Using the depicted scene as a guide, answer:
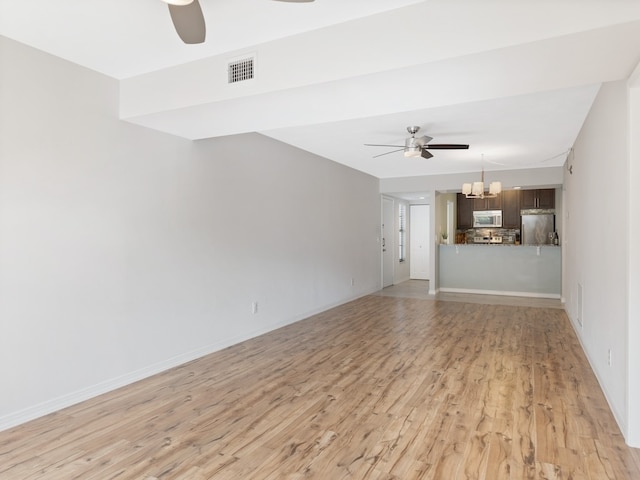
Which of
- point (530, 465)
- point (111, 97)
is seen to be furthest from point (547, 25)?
point (111, 97)

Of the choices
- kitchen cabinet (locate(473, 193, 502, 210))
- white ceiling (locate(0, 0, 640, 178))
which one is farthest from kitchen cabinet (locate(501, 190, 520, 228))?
white ceiling (locate(0, 0, 640, 178))

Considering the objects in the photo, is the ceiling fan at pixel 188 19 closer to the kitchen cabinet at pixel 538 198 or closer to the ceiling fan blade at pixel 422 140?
the ceiling fan blade at pixel 422 140

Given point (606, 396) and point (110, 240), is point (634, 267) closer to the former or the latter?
point (606, 396)

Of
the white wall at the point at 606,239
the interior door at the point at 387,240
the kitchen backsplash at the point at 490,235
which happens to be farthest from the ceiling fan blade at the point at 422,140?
the kitchen backsplash at the point at 490,235

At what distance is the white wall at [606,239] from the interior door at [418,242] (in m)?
6.58

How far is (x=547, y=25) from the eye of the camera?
198 centimetres

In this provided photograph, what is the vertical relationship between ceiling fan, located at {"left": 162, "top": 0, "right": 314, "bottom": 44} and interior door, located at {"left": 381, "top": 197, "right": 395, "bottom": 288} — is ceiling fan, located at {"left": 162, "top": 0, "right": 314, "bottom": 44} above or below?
above

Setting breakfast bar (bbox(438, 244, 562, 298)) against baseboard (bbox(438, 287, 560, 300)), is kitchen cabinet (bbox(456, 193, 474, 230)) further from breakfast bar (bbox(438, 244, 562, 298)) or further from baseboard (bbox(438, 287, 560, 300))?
baseboard (bbox(438, 287, 560, 300))

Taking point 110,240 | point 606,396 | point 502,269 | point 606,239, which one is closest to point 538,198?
point 502,269

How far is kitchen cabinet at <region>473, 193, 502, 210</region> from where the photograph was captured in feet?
32.9

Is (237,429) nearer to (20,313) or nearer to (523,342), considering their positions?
(20,313)

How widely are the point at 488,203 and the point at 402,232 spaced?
7.27ft

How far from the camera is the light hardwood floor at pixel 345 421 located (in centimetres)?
222

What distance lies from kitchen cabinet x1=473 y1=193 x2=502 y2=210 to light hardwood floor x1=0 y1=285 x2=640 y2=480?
6.10 m
